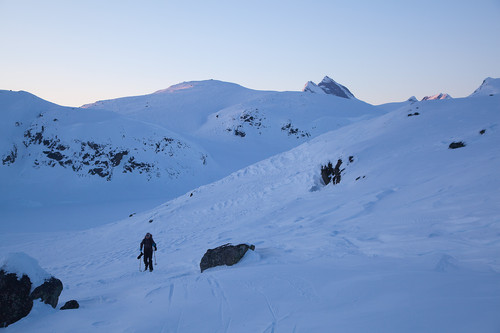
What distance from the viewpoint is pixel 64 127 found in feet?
117

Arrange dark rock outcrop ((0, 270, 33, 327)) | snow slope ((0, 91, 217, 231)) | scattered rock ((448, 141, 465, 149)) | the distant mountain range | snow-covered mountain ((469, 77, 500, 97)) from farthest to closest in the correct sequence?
snow-covered mountain ((469, 77, 500, 97)) → the distant mountain range → snow slope ((0, 91, 217, 231)) → scattered rock ((448, 141, 465, 149)) → dark rock outcrop ((0, 270, 33, 327))

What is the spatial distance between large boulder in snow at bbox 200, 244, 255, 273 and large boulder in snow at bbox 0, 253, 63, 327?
130 inches

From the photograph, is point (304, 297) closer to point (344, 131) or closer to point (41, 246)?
point (41, 246)

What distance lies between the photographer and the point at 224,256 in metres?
7.89

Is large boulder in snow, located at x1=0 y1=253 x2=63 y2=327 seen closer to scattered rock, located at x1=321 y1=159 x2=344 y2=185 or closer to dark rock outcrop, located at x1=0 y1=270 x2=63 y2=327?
dark rock outcrop, located at x1=0 y1=270 x2=63 y2=327

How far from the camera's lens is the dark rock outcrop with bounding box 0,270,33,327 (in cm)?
527

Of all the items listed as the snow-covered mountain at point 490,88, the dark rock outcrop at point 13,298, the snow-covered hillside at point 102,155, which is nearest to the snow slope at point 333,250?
the dark rock outcrop at point 13,298

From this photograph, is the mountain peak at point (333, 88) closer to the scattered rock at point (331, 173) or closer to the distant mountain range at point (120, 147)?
the distant mountain range at point (120, 147)

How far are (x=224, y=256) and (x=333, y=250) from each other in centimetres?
275

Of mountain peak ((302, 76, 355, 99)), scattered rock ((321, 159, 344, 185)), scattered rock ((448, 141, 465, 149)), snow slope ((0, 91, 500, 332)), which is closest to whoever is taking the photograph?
snow slope ((0, 91, 500, 332))

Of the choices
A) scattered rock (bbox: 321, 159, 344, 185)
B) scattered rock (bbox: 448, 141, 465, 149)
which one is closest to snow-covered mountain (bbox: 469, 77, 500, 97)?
scattered rock (bbox: 448, 141, 465, 149)

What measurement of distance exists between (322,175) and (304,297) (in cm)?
1381

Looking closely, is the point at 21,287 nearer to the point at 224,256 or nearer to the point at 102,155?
the point at 224,256

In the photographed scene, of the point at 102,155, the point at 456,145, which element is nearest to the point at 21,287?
the point at 456,145
